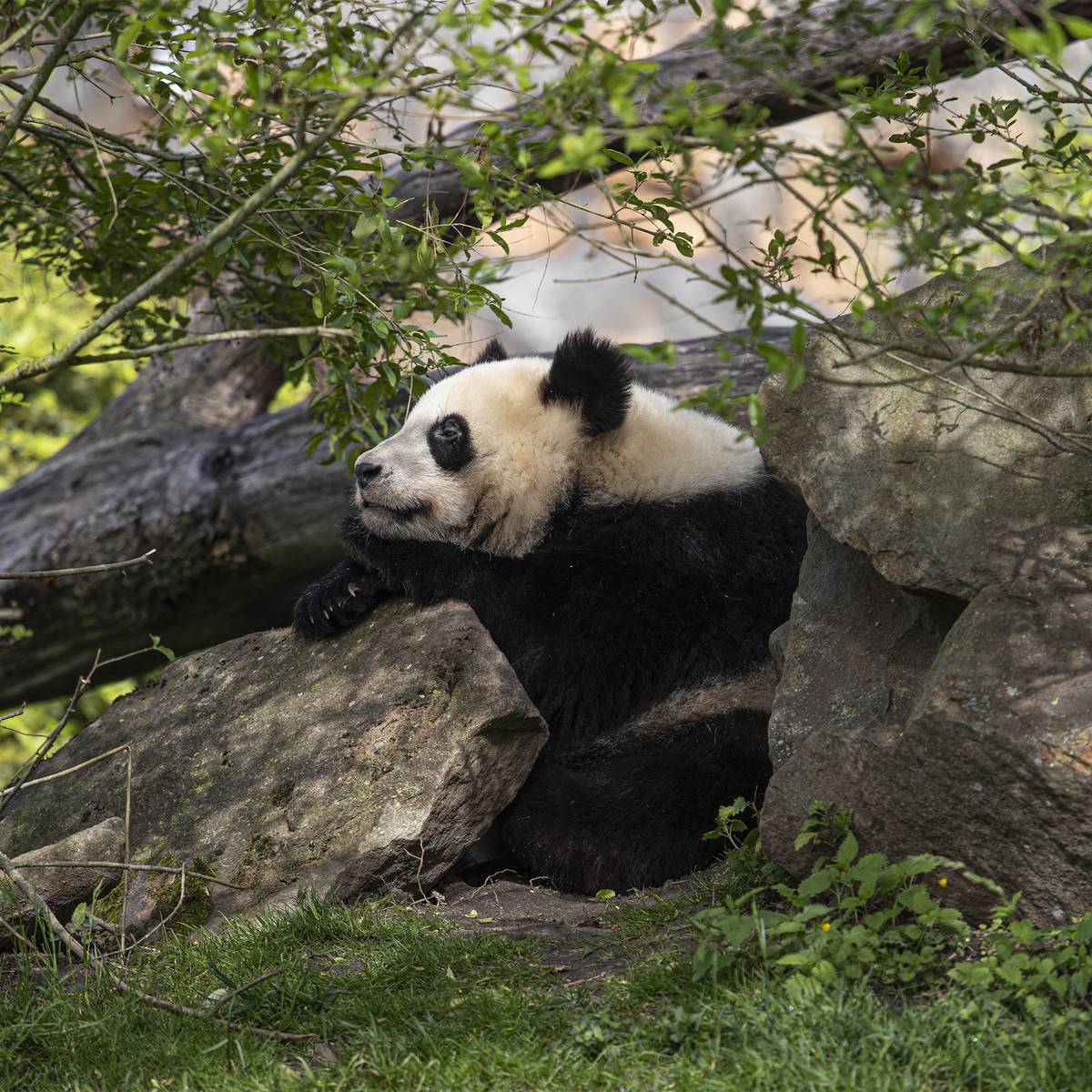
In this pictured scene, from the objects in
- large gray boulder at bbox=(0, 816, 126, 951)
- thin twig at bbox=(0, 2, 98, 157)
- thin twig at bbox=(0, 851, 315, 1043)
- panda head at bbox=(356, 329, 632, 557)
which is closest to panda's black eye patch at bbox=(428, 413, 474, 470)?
panda head at bbox=(356, 329, 632, 557)

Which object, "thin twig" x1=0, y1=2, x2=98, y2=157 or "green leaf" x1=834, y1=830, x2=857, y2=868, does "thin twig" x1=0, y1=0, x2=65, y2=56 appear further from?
"green leaf" x1=834, y1=830, x2=857, y2=868

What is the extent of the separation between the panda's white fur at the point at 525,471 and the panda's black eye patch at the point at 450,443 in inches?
0.8

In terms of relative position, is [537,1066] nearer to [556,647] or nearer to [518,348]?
[556,647]

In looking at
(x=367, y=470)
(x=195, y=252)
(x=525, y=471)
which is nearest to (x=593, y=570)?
(x=525, y=471)

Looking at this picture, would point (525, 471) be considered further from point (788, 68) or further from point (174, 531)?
point (174, 531)

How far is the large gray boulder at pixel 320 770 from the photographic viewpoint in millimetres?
3990

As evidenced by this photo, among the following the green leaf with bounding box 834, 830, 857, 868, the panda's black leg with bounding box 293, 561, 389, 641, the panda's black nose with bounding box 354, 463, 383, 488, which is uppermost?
the panda's black nose with bounding box 354, 463, 383, 488

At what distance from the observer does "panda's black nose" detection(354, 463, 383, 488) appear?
15.8 ft

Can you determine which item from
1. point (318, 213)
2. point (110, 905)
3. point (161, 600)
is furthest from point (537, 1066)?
point (161, 600)

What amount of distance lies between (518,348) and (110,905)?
12.1m

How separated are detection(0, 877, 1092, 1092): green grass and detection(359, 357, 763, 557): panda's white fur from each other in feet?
6.03

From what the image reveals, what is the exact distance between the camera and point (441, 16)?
2.40 m

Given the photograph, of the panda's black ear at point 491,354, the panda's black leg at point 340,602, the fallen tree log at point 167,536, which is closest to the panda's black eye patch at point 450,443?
the panda's black leg at point 340,602

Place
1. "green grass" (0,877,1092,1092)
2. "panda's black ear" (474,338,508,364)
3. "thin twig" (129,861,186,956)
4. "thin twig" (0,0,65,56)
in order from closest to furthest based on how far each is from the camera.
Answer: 1. "green grass" (0,877,1092,1092)
2. "thin twig" (0,0,65,56)
3. "thin twig" (129,861,186,956)
4. "panda's black ear" (474,338,508,364)
